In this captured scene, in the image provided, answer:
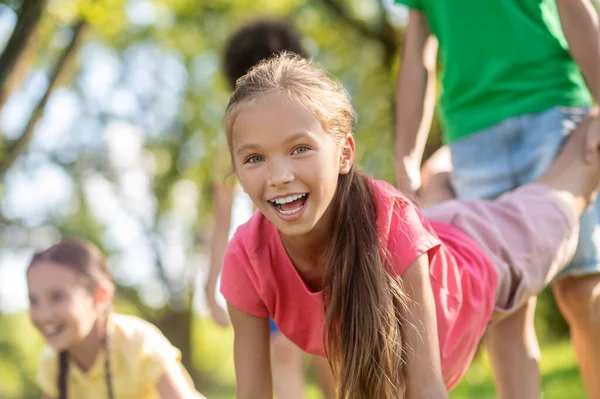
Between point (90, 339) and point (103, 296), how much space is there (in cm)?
20

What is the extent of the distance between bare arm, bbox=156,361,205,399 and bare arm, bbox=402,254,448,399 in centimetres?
121

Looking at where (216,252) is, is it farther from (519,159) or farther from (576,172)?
(576,172)

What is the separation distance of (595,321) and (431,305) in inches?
36.2

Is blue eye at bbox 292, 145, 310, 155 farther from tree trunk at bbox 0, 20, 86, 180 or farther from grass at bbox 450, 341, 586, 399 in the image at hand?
grass at bbox 450, 341, 586, 399

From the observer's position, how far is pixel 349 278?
2494 mm

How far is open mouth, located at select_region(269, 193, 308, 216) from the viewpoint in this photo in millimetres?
2404

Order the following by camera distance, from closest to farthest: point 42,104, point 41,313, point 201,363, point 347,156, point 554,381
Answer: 1. point 347,156
2. point 41,313
3. point 42,104
4. point 554,381
5. point 201,363

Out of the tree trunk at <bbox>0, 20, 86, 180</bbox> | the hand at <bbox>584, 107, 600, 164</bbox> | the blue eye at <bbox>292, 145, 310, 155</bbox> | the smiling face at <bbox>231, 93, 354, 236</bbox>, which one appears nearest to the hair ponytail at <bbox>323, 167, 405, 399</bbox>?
the smiling face at <bbox>231, 93, 354, 236</bbox>

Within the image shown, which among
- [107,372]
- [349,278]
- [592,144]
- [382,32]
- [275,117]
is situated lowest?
[107,372]

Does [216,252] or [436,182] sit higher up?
[436,182]

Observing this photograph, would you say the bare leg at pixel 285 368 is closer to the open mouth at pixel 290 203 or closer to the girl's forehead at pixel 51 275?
the girl's forehead at pixel 51 275

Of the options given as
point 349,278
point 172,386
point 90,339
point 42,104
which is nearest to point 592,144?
point 349,278

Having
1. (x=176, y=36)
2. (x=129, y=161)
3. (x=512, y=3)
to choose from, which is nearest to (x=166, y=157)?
(x=129, y=161)

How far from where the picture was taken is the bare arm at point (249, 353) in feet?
8.94
